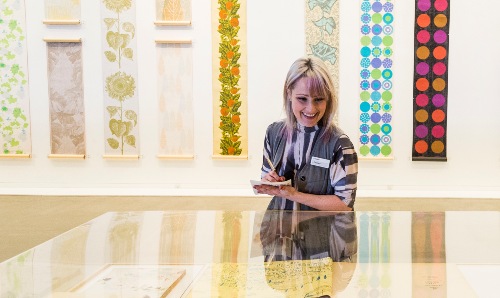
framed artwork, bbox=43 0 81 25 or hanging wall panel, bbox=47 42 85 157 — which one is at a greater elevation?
framed artwork, bbox=43 0 81 25

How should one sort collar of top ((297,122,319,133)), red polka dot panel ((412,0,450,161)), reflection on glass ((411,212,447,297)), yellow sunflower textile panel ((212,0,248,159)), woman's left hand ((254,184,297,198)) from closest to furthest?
reflection on glass ((411,212,447,297)) < woman's left hand ((254,184,297,198)) < collar of top ((297,122,319,133)) < red polka dot panel ((412,0,450,161)) < yellow sunflower textile panel ((212,0,248,159))

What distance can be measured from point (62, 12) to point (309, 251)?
569 centimetres

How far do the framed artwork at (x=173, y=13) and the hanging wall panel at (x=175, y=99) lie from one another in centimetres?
22

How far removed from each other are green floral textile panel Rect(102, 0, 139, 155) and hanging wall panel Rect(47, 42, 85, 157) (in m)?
0.31

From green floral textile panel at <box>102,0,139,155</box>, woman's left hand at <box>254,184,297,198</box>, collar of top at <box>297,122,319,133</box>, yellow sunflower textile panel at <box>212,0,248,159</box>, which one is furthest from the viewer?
green floral textile panel at <box>102,0,139,155</box>

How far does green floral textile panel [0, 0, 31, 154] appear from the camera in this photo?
6668mm

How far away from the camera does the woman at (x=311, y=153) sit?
2367 mm

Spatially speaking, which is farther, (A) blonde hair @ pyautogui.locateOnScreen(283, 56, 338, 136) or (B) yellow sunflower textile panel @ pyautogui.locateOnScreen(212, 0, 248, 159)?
(B) yellow sunflower textile panel @ pyautogui.locateOnScreen(212, 0, 248, 159)

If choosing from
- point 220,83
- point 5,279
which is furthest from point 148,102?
point 5,279

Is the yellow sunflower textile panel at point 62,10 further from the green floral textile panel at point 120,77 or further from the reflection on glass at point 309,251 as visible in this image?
the reflection on glass at point 309,251

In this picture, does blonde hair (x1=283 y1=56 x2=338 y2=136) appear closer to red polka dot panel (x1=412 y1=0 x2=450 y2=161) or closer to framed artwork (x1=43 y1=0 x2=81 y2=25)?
red polka dot panel (x1=412 y1=0 x2=450 y2=161)

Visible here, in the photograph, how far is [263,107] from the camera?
258 inches

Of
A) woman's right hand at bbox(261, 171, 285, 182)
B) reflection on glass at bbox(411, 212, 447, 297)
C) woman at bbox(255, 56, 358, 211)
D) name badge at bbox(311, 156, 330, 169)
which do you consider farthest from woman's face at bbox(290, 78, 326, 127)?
reflection on glass at bbox(411, 212, 447, 297)

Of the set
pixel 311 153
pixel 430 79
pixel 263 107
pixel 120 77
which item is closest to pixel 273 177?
pixel 311 153
